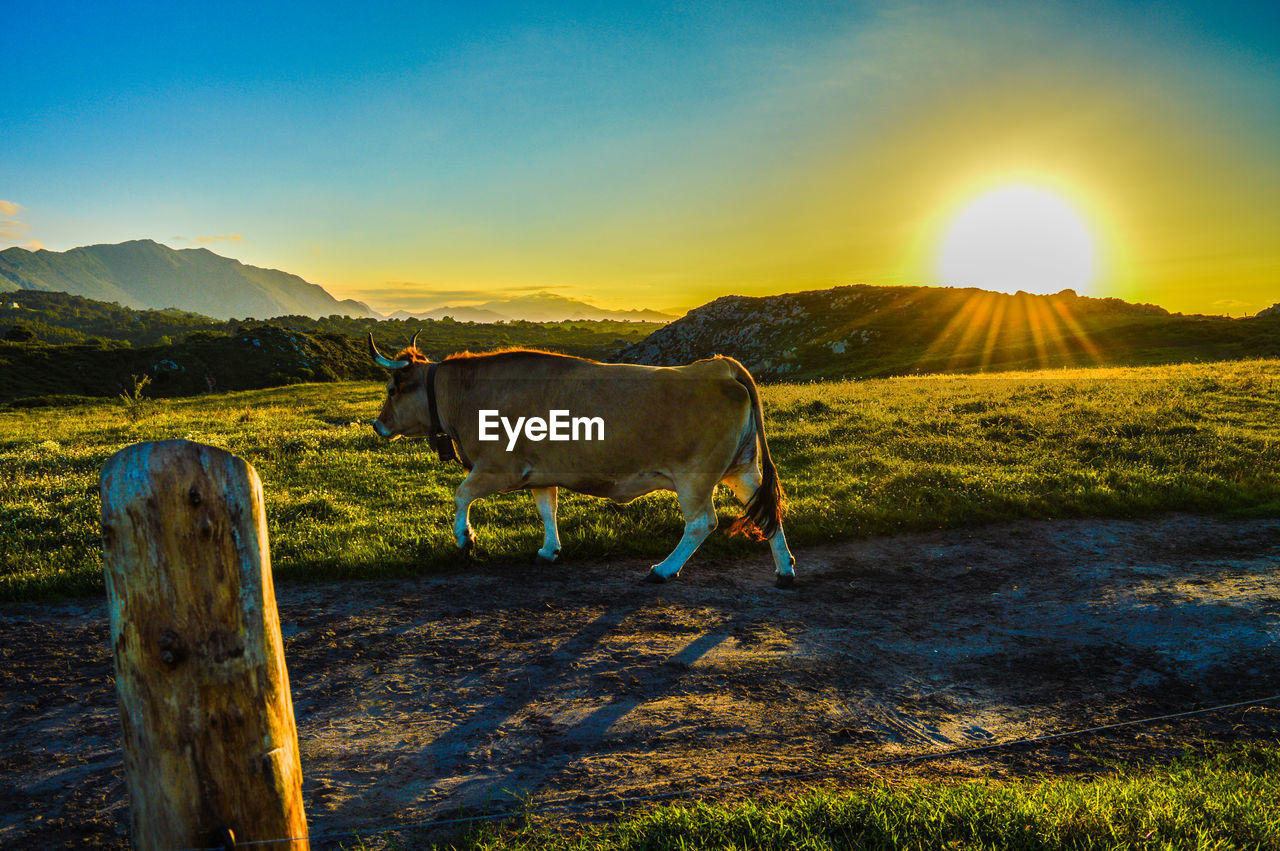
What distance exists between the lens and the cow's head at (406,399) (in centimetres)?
1010

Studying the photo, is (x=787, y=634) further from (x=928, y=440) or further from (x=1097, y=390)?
(x=1097, y=390)

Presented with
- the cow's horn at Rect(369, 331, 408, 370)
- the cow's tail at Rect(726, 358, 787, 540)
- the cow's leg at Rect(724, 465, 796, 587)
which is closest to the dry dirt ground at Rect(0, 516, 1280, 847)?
the cow's leg at Rect(724, 465, 796, 587)

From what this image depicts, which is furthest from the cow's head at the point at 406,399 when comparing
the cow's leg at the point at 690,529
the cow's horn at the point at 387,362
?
the cow's leg at the point at 690,529

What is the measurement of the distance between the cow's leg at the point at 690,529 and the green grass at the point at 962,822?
441 centimetres

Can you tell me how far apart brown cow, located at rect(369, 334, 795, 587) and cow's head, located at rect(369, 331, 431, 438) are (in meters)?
0.75

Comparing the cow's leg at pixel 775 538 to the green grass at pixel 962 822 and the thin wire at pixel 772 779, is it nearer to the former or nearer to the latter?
the thin wire at pixel 772 779

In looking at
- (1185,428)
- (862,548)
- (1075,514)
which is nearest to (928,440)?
(1075,514)

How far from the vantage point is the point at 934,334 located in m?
89.6

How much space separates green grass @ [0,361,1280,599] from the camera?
9.86m

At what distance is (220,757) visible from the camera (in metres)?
2.90

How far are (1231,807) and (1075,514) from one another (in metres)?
8.52

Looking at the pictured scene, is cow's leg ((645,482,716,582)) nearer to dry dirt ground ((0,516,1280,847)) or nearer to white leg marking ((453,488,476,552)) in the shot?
dry dirt ground ((0,516,1280,847))

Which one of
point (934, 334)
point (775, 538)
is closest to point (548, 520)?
point (775, 538)

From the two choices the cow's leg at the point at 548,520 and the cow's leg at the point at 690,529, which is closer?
the cow's leg at the point at 690,529
